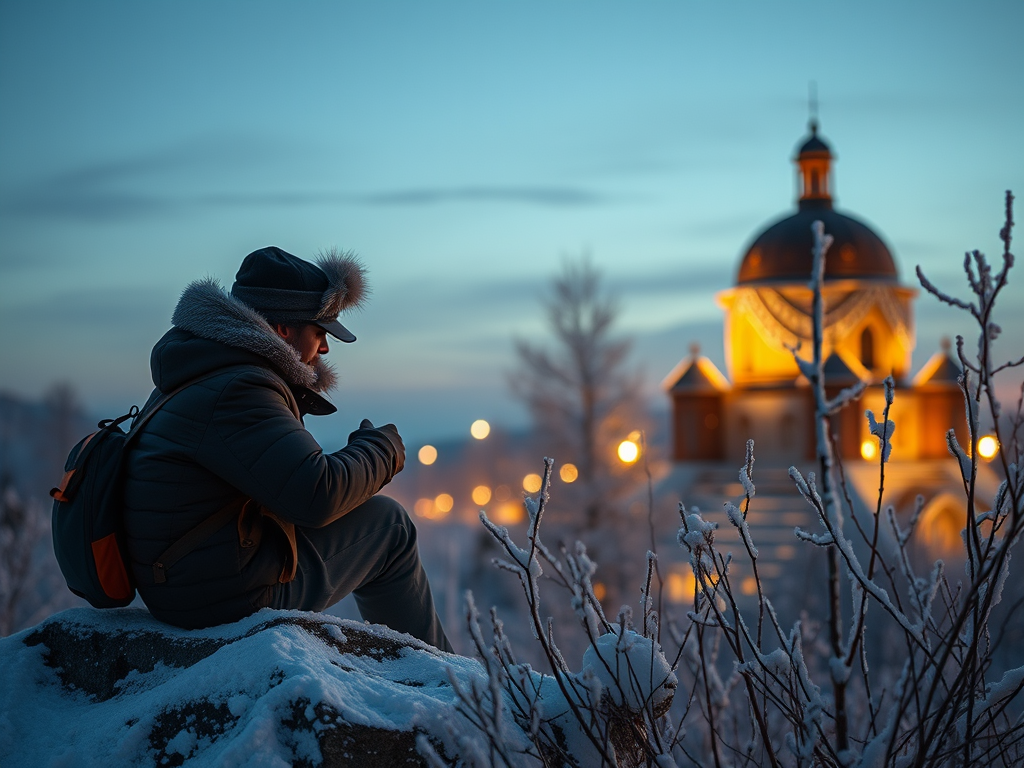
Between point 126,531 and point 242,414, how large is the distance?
17.0 inches

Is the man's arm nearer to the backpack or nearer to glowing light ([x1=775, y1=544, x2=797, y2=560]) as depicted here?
the backpack

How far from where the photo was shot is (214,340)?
268 centimetres

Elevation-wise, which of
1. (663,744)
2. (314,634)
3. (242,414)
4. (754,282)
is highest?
(754,282)

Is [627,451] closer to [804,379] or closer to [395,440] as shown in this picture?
[395,440]

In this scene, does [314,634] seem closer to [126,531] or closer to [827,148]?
[126,531]

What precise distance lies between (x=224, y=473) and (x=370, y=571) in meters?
0.64

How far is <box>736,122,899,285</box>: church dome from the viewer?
919 inches

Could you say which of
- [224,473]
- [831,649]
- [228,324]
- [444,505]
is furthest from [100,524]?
[444,505]

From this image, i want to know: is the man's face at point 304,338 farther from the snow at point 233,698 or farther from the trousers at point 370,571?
the snow at point 233,698

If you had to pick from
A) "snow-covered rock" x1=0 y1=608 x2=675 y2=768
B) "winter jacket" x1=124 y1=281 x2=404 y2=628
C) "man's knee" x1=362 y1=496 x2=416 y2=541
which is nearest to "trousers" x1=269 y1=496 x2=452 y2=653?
"man's knee" x1=362 y1=496 x2=416 y2=541

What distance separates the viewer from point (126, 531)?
8.51 ft

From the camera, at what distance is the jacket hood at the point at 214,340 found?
2650 millimetres

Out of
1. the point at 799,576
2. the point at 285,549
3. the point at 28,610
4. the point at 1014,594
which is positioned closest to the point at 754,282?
the point at 799,576

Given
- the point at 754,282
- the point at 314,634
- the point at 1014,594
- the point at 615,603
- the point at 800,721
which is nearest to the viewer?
the point at 800,721
